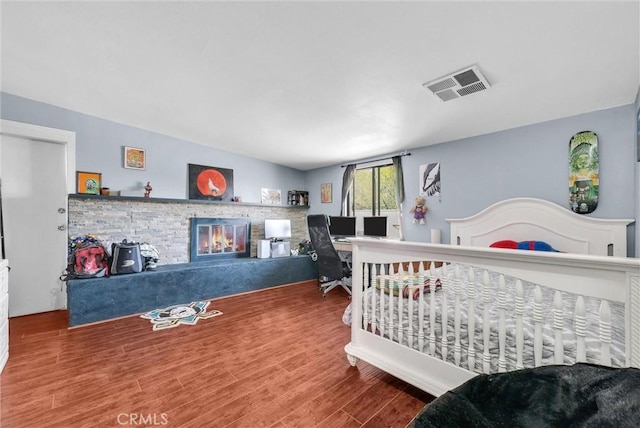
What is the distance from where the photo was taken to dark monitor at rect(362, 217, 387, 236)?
13.5 feet

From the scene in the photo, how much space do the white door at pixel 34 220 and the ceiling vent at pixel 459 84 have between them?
4.10 metres

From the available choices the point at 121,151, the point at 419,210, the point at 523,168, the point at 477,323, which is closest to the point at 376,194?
the point at 419,210

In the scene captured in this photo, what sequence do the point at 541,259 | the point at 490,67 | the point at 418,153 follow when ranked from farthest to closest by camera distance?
the point at 418,153, the point at 490,67, the point at 541,259

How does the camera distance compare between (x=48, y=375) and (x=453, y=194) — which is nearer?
(x=48, y=375)

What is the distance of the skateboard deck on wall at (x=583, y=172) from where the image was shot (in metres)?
2.49

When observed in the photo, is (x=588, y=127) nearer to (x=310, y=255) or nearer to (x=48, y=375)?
(x=310, y=255)

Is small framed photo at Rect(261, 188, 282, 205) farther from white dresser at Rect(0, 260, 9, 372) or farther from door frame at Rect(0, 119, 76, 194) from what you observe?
white dresser at Rect(0, 260, 9, 372)

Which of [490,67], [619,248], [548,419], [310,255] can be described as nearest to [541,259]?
[548,419]

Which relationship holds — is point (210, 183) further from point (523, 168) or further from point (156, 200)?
point (523, 168)

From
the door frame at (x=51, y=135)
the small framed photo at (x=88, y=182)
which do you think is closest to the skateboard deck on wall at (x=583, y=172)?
the small framed photo at (x=88, y=182)

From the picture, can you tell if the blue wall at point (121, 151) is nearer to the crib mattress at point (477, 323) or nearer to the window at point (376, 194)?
the window at point (376, 194)

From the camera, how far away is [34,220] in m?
2.78

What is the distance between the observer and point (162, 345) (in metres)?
2.12

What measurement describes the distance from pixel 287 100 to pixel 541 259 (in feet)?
7.55
